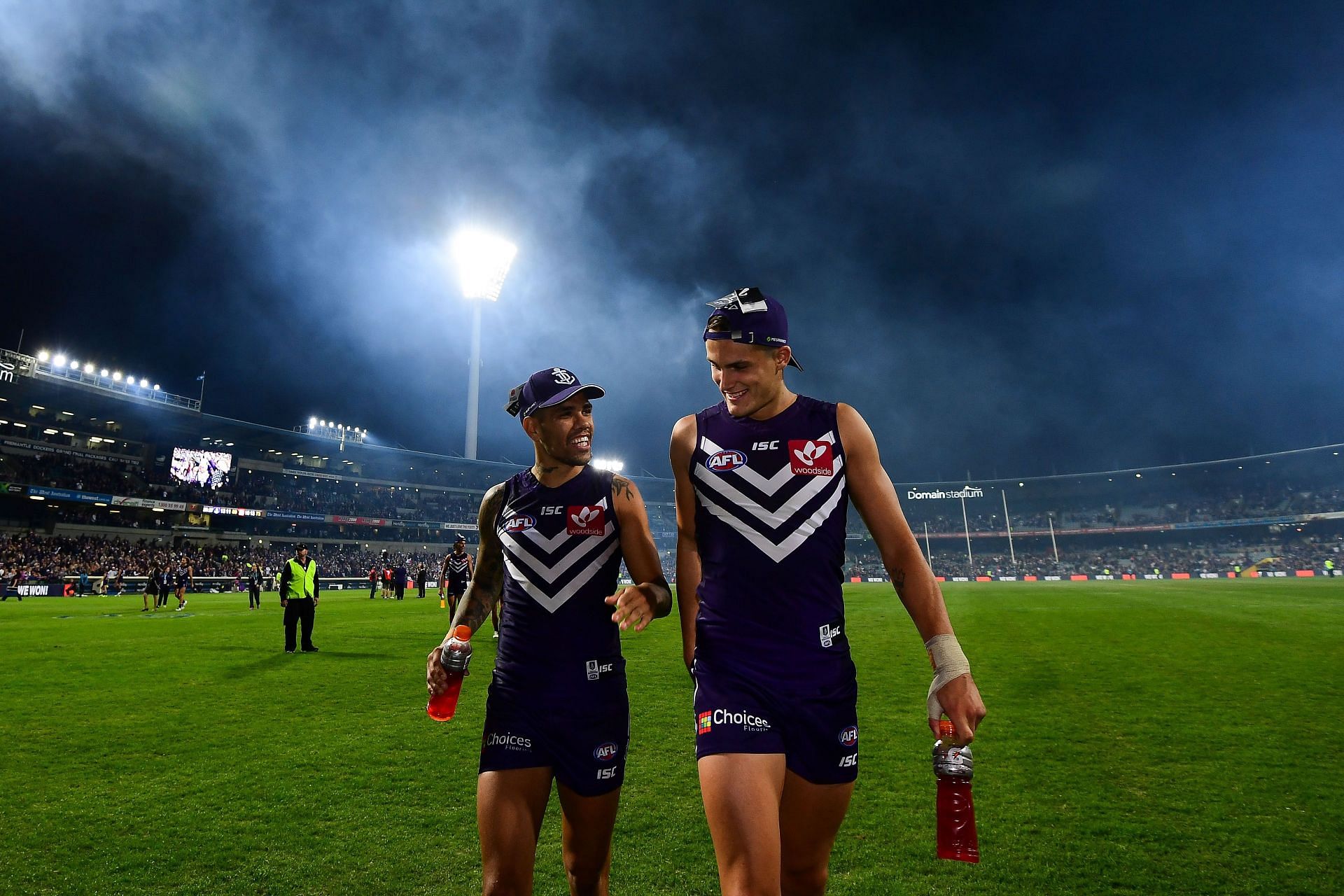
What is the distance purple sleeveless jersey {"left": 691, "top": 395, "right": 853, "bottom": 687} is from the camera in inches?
120

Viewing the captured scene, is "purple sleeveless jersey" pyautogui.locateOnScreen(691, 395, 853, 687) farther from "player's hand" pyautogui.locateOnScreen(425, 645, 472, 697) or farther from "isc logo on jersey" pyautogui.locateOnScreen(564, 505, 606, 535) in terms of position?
"player's hand" pyautogui.locateOnScreen(425, 645, 472, 697)

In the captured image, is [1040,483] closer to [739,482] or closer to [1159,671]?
[1159,671]

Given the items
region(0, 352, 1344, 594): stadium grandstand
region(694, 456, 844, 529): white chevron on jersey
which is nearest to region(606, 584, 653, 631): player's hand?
region(694, 456, 844, 529): white chevron on jersey

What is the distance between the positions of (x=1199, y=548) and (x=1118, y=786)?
8781 centimetres

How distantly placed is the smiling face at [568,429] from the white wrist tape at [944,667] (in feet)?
6.72

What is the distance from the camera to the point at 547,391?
388 centimetres

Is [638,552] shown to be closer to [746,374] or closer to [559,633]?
[559,633]

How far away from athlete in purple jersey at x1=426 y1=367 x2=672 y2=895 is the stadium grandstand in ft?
154

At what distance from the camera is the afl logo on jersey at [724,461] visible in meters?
3.34

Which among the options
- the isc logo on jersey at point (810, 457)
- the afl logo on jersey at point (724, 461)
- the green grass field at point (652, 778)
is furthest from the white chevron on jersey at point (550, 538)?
the green grass field at point (652, 778)

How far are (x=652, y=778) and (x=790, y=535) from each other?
4542 millimetres

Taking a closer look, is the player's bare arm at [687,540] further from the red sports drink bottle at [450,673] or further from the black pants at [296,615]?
the black pants at [296,615]

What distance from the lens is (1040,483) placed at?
3364 inches

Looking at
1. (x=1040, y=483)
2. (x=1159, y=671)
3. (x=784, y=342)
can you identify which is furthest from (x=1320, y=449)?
(x=784, y=342)
